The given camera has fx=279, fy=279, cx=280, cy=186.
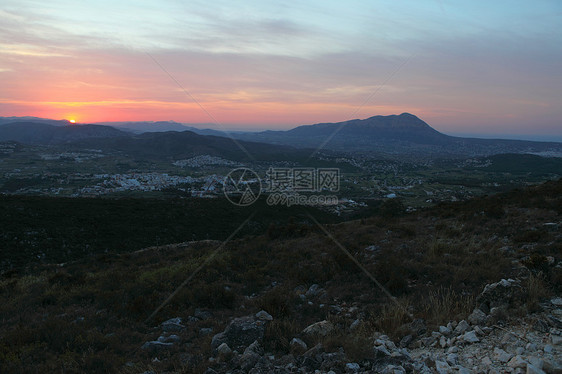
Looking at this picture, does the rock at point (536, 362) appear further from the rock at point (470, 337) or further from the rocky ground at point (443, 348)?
the rock at point (470, 337)

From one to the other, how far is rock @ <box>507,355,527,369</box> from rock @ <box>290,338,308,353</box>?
2655 mm

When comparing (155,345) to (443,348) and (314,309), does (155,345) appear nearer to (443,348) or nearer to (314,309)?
(314,309)

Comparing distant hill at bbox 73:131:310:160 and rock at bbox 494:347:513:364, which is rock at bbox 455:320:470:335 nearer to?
rock at bbox 494:347:513:364

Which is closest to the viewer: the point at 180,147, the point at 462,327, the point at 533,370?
the point at 533,370

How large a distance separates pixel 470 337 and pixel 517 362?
0.72 meters

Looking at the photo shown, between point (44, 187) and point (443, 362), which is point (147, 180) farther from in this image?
point (443, 362)

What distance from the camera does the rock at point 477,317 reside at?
4328 mm

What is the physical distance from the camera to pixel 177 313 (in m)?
6.78

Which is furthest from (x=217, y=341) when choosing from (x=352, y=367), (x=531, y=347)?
(x=531, y=347)

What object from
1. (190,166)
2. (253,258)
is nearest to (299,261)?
(253,258)

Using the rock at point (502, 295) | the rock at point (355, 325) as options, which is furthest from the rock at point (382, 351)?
the rock at point (502, 295)

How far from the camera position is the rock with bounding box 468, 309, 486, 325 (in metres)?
4.33

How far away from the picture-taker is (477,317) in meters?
4.41

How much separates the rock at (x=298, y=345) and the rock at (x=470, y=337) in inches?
91.4
